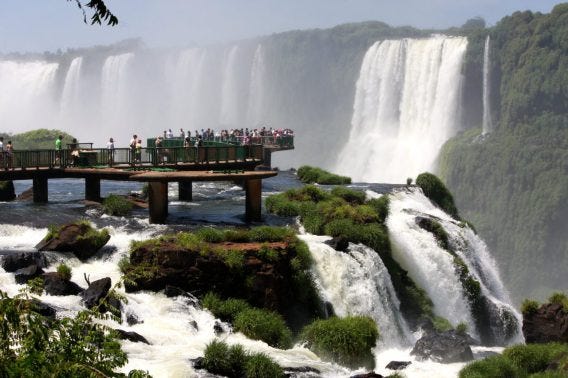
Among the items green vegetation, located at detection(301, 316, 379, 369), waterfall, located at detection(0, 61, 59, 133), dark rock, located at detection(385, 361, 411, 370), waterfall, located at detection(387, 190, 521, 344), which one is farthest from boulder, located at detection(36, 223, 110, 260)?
waterfall, located at detection(0, 61, 59, 133)

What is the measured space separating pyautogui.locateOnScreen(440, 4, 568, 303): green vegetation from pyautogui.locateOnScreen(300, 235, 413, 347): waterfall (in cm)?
5451

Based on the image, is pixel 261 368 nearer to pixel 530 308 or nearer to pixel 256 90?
pixel 530 308

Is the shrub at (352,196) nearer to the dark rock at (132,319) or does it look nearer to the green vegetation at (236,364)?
the dark rock at (132,319)

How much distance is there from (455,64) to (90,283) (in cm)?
6505

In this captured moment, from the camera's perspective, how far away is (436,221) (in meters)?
30.4

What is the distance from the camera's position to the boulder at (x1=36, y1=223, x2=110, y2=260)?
73.1 feet

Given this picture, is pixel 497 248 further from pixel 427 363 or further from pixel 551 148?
pixel 427 363

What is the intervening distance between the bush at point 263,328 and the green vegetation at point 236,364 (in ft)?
9.40

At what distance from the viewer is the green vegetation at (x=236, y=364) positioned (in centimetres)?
1573

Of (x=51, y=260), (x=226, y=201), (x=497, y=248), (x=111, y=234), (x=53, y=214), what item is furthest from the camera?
(x=497, y=248)

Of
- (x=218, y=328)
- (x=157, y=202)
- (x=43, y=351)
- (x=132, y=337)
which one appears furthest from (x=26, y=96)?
(x=43, y=351)

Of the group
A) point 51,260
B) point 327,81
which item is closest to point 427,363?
point 51,260

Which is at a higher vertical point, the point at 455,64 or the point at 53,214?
the point at 455,64

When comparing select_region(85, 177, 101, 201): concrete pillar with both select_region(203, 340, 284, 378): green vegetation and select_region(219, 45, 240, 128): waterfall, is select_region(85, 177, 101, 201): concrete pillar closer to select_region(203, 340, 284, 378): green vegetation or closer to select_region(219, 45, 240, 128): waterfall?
select_region(203, 340, 284, 378): green vegetation
